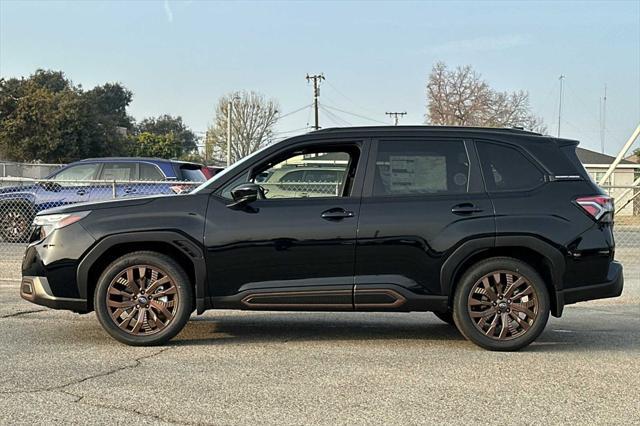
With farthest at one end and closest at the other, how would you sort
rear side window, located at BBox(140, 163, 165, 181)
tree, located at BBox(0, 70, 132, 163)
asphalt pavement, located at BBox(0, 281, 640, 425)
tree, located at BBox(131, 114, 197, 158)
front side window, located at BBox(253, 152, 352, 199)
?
tree, located at BBox(131, 114, 197, 158), tree, located at BBox(0, 70, 132, 163), rear side window, located at BBox(140, 163, 165, 181), front side window, located at BBox(253, 152, 352, 199), asphalt pavement, located at BBox(0, 281, 640, 425)

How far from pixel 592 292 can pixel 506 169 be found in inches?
52.4

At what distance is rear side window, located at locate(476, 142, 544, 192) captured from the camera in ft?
20.5

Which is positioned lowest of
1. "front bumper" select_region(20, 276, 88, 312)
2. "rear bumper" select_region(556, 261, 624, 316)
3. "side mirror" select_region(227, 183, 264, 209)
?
"front bumper" select_region(20, 276, 88, 312)

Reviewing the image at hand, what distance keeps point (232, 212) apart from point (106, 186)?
8000mm

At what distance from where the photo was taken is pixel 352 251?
237 inches

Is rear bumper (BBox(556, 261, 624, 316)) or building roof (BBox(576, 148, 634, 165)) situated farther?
building roof (BBox(576, 148, 634, 165))

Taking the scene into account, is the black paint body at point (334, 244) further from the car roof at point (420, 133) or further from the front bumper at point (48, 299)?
the car roof at point (420, 133)

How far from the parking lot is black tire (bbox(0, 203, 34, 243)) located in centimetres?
622

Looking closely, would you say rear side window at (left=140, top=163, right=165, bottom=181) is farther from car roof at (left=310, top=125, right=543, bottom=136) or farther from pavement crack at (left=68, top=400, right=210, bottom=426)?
pavement crack at (left=68, top=400, right=210, bottom=426)

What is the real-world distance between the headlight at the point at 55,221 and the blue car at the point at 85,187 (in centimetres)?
613

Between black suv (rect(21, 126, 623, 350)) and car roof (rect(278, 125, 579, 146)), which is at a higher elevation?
car roof (rect(278, 125, 579, 146))

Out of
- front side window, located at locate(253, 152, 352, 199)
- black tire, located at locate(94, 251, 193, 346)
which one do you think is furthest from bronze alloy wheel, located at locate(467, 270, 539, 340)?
black tire, located at locate(94, 251, 193, 346)

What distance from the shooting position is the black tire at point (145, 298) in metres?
6.05

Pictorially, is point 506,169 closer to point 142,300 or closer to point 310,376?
point 310,376
